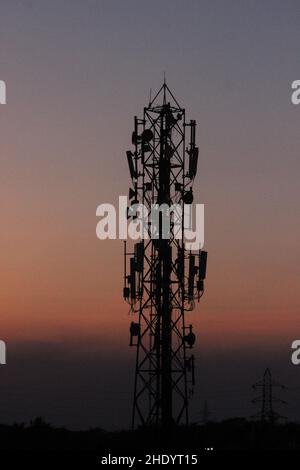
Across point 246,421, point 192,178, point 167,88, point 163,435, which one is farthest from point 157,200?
point 246,421

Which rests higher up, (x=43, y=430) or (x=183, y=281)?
(x=183, y=281)

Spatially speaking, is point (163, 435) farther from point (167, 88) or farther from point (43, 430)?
point (167, 88)

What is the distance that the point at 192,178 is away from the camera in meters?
38.0
